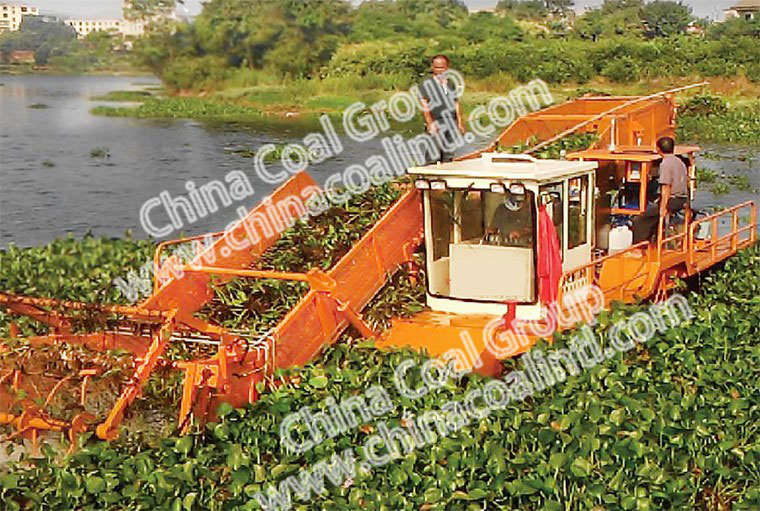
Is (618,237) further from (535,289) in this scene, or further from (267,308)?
(267,308)

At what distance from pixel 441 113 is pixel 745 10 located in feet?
109

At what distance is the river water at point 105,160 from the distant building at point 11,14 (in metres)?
3.21

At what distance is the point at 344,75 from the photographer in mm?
33281

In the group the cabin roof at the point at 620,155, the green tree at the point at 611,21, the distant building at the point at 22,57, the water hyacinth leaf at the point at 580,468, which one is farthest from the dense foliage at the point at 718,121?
the water hyacinth leaf at the point at 580,468

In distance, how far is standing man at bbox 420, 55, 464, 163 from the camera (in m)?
9.91

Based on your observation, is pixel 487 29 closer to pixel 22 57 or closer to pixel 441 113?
pixel 22 57

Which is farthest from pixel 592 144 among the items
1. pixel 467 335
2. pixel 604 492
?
pixel 604 492

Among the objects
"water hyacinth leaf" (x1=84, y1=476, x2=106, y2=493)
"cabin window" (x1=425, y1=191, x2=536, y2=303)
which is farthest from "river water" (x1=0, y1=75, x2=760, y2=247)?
"water hyacinth leaf" (x1=84, y1=476, x2=106, y2=493)

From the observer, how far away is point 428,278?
8883 millimetres

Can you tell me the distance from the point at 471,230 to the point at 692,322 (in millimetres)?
1903

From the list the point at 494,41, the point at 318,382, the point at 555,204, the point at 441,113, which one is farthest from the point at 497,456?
the point at 494,41

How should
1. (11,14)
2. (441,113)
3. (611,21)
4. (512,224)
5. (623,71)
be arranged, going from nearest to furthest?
(512,224) → (441,113) → (11,14) → (623,71) → (611,21)

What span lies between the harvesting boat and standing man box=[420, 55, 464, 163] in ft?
1.10

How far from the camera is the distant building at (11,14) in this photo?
21219mm
